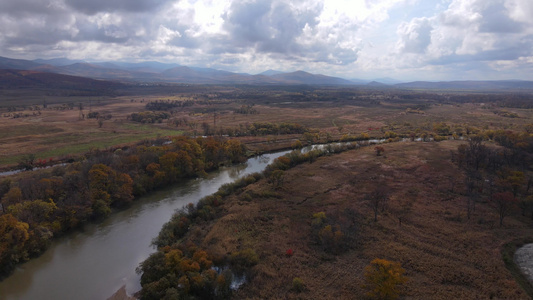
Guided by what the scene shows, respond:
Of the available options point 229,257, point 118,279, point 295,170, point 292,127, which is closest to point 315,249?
point 229,257

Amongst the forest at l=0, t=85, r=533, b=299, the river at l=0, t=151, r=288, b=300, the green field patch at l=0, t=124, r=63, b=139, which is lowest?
the river at l=0, t=151, r=288, b=300

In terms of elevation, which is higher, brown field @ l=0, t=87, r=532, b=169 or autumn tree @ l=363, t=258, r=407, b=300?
brown field @ l=0, t=87, r=532, b=169

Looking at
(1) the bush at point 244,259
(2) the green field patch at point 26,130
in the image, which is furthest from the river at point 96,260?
(2) the green field patch at point 26,130

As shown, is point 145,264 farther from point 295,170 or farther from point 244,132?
point 244,132

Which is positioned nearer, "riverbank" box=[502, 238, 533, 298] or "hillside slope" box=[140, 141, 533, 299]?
"hillside slope" box=[140, 141, 533, 299]

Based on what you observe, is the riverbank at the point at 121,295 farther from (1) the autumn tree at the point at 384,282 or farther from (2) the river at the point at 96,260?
(1) the autumn tree at the point at 384,282

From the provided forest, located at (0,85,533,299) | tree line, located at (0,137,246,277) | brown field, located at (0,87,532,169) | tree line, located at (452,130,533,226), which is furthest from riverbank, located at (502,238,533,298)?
brown field, located at (0,87,532,169)

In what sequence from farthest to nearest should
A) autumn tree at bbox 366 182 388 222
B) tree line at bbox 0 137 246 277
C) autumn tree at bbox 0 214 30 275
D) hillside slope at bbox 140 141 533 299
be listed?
autumn tree at bbox 366 182 388 222, tree line at bbox 0 137 246 277, autumn tree at bbox 0 214 30 275, hillside slope at bbox 140 141 533 299

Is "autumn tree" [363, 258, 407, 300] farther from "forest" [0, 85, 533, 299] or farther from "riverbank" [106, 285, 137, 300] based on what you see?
"riverbank" [106, 285, 137, 300]
